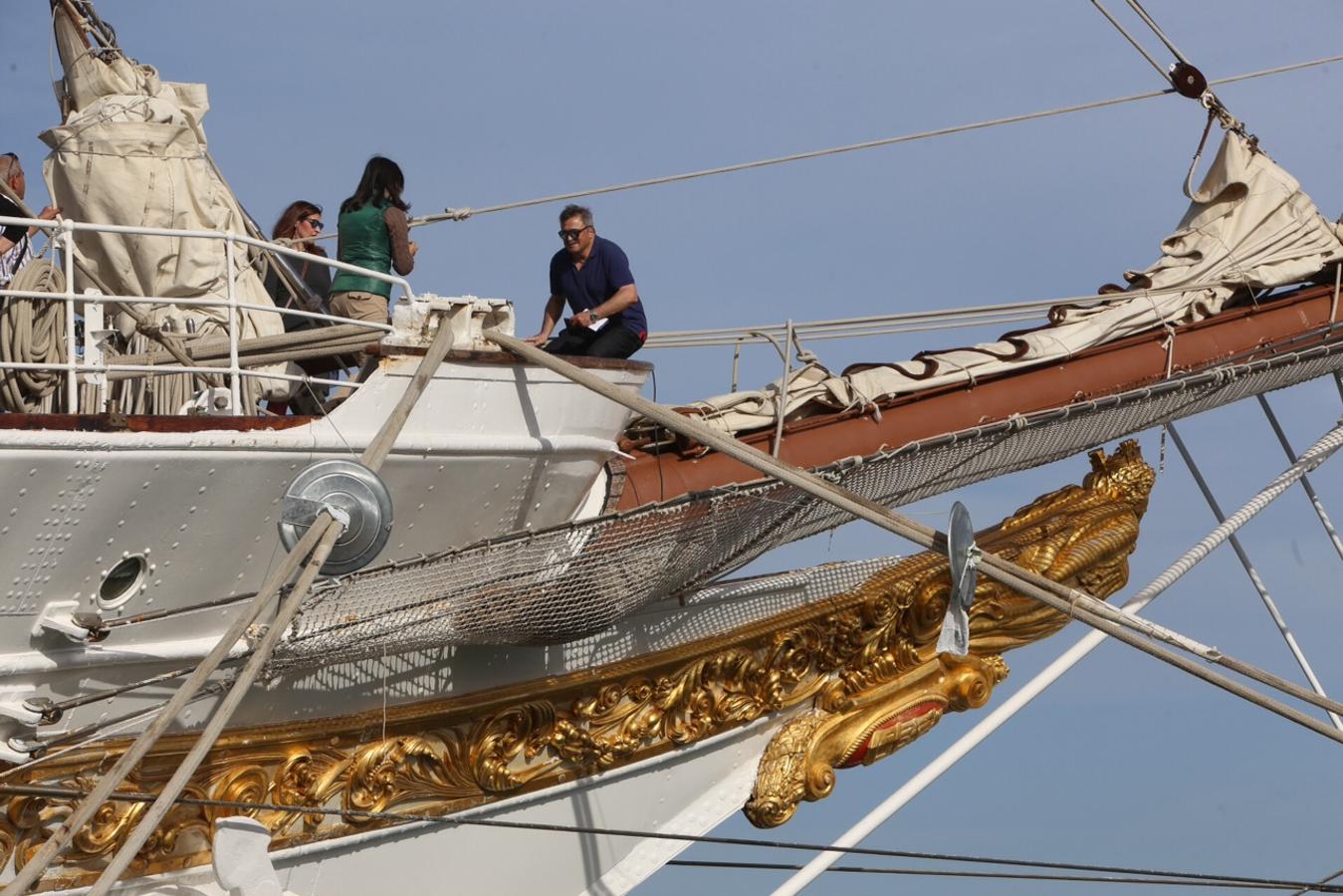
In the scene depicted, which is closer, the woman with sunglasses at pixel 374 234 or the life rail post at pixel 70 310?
the life rail post at pixel 70 310

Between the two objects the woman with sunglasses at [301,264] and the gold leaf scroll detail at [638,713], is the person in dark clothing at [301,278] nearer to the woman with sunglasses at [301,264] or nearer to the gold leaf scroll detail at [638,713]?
the woman with sunglasses at [301,264]

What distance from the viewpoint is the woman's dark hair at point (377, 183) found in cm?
728

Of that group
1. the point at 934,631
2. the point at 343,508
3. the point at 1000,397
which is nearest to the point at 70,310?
the point at 343,508

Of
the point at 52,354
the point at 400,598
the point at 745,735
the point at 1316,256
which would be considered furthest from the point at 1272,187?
the point at 52,354

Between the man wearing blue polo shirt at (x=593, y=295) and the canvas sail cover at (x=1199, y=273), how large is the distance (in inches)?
36.9

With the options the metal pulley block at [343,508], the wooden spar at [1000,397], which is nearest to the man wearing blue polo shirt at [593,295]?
the wooden spar at [1000,397]

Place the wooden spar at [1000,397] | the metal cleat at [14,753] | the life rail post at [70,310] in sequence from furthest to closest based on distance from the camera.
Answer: the wooden spar at [1000,397] → the metal cleat at [14,753] → the life rail post at [70,310]

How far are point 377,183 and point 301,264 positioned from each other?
187 cm

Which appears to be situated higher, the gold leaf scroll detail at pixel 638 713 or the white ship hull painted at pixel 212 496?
the white ship hull painted at pixel 212 496

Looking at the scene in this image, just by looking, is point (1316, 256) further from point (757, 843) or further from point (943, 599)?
point (757, 843)

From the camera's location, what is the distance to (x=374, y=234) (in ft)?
23.8

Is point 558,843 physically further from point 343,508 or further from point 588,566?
point 343,508

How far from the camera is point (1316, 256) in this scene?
9.02 m

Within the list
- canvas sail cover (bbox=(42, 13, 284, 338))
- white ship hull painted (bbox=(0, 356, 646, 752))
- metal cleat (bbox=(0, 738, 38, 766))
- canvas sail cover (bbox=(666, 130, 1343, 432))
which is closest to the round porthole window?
white ship hull painted (bbox=(0, 356, 646, 752))
